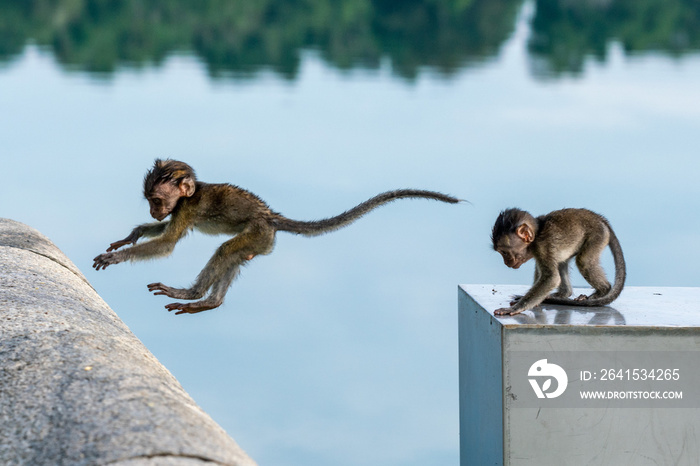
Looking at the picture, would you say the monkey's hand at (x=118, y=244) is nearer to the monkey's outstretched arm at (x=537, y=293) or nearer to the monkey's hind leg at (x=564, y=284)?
the monkey's outstretched arm at (x=537, y=293)

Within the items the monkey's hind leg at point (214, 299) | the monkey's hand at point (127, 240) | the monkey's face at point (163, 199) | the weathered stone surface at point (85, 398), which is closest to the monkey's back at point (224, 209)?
the monkey's face at point (163, 199)

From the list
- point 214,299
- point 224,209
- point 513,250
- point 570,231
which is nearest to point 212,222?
point 224,209

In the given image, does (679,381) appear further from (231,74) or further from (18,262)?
(231,74)

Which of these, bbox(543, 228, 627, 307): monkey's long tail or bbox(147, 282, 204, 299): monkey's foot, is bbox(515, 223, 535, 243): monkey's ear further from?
bbox(147, 282, 204, 299): monkey's foot

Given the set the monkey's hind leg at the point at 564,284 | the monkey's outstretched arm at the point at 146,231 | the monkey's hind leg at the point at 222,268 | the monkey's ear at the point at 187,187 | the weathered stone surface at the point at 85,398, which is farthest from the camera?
the monkey's outstretched arm at the point at 146,231

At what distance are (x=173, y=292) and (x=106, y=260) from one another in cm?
49

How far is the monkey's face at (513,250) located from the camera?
505 cm

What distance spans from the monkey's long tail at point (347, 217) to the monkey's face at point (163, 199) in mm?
647

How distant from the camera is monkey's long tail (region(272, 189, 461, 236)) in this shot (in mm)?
5285

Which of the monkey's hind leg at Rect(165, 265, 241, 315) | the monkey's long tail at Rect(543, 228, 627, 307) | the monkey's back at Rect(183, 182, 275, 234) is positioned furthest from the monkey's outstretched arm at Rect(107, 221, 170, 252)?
the monkey's long tail at Rect(543, 228, 627, 307)

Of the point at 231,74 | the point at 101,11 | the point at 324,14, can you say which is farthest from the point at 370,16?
the point at 101,11

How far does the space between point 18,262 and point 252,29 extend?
2975 cm

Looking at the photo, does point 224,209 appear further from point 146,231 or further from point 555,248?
point 555,248

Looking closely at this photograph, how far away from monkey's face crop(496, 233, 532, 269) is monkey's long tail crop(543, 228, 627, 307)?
1.29ft
